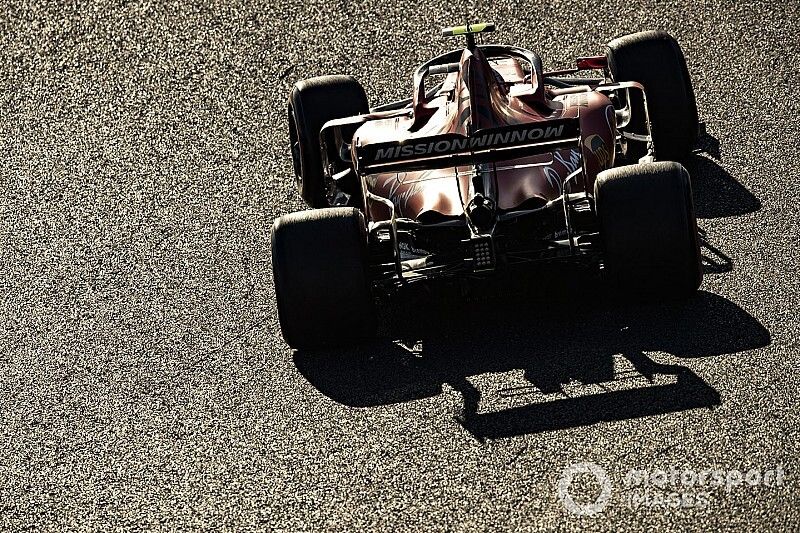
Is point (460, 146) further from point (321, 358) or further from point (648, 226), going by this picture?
point (321, 358)

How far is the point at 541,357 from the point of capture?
945cm

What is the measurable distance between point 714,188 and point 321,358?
3928 mm

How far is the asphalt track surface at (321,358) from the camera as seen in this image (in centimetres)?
822

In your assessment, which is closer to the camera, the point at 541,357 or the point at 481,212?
the point at 541,357

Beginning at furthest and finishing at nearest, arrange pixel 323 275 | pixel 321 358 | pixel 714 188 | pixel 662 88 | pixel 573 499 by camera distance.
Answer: pixel 662 88
pixel 714 188
pixel 321 358
pixel 323 275
pixel 573 499

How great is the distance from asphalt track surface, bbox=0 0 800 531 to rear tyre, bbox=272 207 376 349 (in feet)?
1.02

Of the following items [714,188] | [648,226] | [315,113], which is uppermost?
[315,113]

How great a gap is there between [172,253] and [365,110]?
2.02m

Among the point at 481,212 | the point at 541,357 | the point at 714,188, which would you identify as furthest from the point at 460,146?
the point at 714,188

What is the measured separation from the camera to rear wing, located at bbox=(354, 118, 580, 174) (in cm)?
962

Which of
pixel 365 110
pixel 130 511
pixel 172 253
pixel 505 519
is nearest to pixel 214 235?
pixel 172 253

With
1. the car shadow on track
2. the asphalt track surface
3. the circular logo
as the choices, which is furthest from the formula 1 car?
the circular logo

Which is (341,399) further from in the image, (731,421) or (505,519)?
(731,421)

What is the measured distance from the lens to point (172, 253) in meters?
11.9
